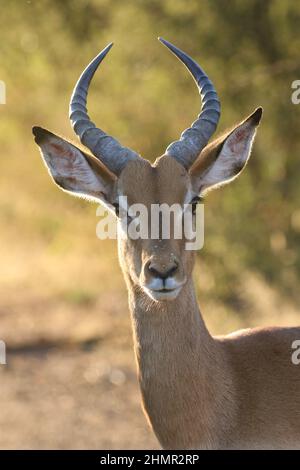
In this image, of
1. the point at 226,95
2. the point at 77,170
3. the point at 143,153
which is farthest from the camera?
the point at 143,153

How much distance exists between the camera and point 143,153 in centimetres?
1427

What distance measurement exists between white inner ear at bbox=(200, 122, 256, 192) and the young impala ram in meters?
0.01

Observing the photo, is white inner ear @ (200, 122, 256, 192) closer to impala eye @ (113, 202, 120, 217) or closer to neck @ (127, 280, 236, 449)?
impala eye @ (113, 202, 120, 217)

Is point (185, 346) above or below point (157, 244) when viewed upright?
below

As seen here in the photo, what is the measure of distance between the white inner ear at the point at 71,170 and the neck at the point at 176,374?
0.72 meters

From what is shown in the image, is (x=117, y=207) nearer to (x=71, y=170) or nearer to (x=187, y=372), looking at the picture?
(x=71, y=170)

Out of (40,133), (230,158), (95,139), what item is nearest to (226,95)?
(230,158)

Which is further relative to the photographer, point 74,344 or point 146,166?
point 74,344

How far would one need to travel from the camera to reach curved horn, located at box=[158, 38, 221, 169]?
20.9 feet

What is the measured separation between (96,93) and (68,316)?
3405 millimetres

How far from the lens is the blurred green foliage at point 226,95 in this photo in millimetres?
13406

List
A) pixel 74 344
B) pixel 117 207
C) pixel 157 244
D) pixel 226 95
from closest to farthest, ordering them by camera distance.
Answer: pixel 157 244
pixel 117 207
pixel 226 95
pixel 74 344

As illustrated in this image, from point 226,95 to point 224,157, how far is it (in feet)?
24.0
